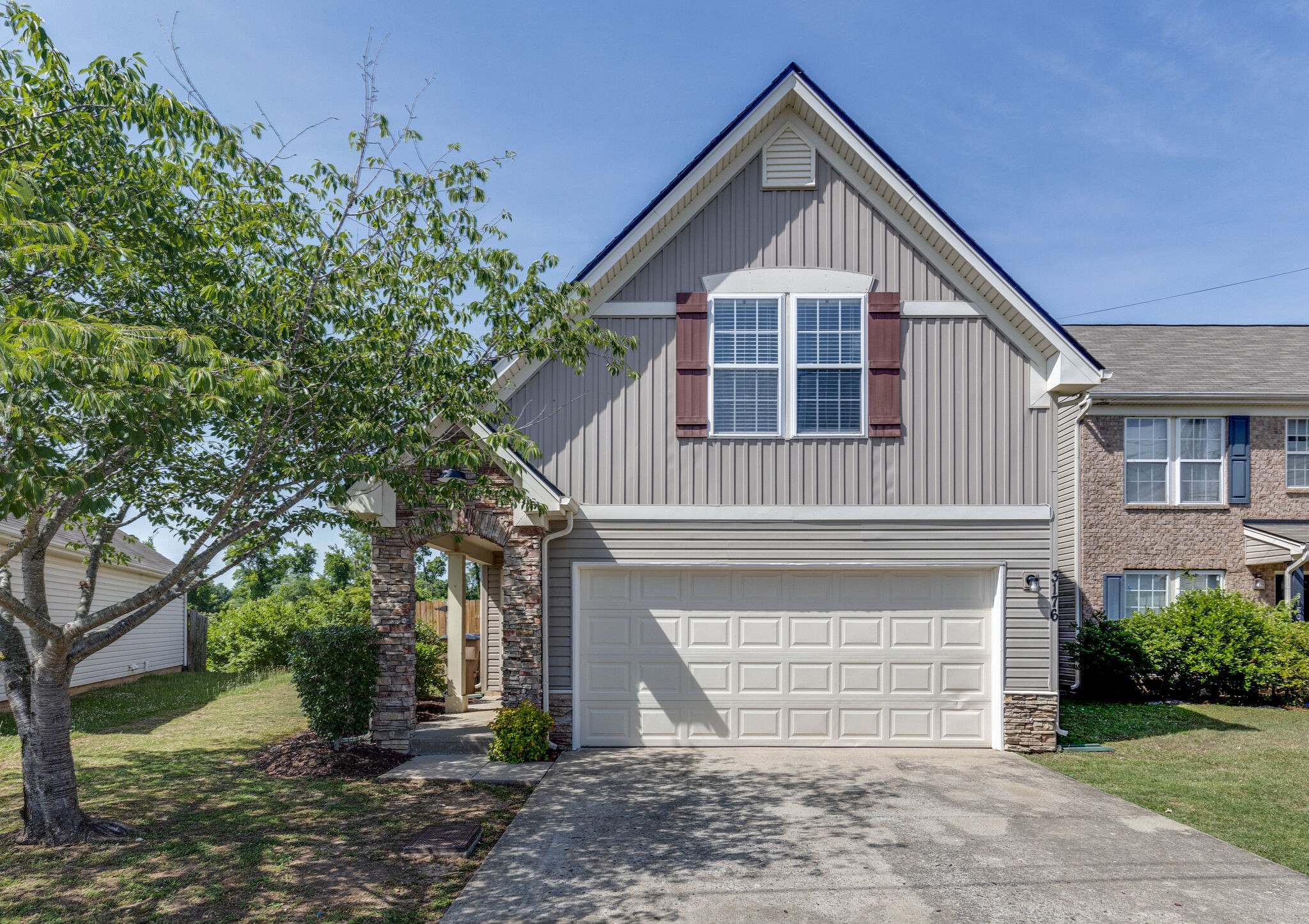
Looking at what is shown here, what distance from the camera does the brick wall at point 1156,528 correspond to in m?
15.6

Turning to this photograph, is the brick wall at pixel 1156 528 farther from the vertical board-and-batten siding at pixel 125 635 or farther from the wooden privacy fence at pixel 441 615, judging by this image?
the vertical board-and-batten siding at pixel 125 635

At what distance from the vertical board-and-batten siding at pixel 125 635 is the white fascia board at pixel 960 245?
39.6ft

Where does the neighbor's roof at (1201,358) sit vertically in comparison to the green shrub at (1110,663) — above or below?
above

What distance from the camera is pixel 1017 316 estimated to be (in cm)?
1019

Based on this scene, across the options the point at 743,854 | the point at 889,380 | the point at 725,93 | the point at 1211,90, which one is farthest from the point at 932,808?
the point at 1211,90

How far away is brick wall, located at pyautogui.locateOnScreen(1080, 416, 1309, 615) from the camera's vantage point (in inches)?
614

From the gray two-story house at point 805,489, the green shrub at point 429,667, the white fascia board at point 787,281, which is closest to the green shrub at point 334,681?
the gray two-story house at point 805,489

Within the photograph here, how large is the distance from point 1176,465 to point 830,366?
31.4ft

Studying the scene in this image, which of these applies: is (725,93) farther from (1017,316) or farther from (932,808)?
(932,808)

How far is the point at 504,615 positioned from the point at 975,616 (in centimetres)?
587

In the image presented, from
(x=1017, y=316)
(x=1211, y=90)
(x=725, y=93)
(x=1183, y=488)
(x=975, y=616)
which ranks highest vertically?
(x=1211, y=90)

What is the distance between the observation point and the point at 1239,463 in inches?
617

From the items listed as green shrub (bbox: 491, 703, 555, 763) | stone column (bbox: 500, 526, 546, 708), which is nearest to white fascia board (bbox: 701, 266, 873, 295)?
stone column (bbox: 500, 526, 546, 708)

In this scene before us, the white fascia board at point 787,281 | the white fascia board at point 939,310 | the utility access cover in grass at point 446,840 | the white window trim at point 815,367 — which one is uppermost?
the white fascia board at point 787,281
